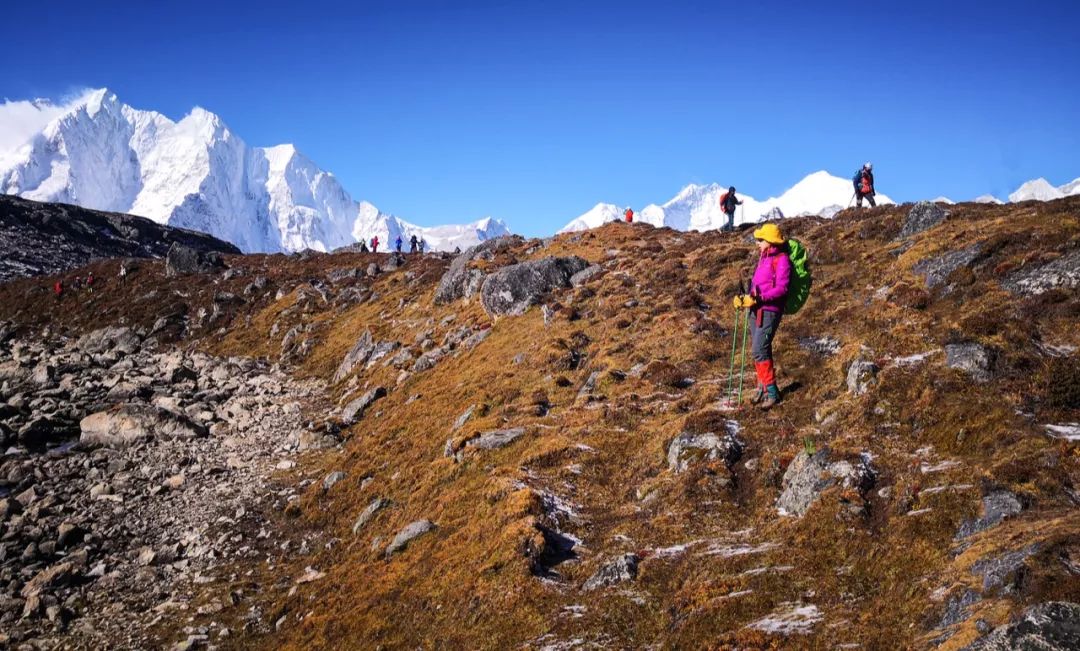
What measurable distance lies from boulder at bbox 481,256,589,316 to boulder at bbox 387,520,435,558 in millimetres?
16605

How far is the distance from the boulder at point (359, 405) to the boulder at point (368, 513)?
380 inches

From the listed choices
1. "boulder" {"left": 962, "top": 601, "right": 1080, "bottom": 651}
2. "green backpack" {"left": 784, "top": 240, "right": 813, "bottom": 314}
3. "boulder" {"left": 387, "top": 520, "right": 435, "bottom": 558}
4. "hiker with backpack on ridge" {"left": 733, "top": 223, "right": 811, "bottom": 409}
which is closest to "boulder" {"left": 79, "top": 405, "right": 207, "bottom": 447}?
"boulder" {"left": 387, "top": 520, "right": 435, "bottom": 558}

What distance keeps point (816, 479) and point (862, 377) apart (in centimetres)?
411

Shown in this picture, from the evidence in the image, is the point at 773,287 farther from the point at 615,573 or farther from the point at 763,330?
the point at 615,573

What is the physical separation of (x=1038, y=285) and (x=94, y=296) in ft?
213

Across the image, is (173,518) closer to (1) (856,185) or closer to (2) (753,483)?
(2) (753,483)

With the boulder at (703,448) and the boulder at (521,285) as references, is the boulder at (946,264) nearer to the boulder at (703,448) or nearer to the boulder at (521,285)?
the boulder at (703,448)

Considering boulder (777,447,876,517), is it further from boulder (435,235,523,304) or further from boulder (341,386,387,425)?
boulder (435,235,523,304)

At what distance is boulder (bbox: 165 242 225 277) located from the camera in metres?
59.6

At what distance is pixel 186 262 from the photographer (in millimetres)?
60594

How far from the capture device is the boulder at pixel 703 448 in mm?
13094

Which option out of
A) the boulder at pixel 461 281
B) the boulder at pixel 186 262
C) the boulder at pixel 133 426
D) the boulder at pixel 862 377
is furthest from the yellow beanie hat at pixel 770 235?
the boulder at pixel 186 262

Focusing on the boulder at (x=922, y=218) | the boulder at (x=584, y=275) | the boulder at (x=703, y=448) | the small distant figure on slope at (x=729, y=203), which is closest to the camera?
the boulder at (x=703, y=448)

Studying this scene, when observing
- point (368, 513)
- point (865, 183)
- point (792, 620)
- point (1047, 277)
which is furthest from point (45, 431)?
point (865, 183)
